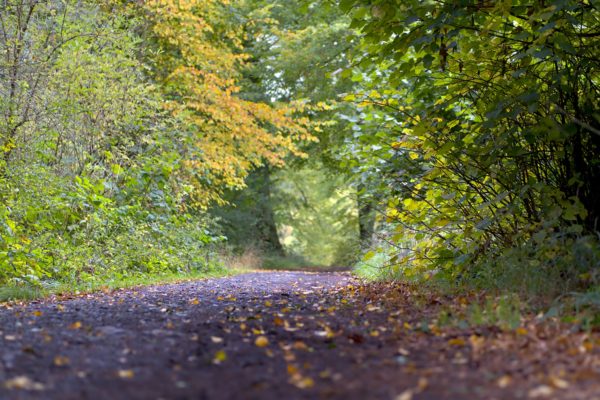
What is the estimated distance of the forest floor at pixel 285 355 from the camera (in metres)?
2.57

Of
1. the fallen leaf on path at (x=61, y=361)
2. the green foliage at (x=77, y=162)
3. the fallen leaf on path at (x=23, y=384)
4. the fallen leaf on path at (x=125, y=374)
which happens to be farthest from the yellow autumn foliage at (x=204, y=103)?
the fallen leaf on path at (x=23, y=384)

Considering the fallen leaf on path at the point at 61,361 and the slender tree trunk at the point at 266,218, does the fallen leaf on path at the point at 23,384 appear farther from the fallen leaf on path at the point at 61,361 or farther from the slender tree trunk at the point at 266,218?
the slender tree trunk at the point at 266,218

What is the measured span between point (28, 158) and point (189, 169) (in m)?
5.13

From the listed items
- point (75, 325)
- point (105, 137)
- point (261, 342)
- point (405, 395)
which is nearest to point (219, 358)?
point (261, 342)

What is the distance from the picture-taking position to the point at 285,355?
3371 millimetres

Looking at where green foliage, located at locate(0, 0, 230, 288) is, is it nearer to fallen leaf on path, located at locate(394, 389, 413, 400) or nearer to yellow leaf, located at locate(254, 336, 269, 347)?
yellow leaf, located at locate(254, 336, 269, 347)

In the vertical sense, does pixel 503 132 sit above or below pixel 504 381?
above

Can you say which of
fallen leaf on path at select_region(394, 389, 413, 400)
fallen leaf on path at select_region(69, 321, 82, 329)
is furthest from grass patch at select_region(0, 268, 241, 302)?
fallen leaf on path at select_region(394, 389, 413, 400)

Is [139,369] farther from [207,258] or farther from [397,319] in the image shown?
[207,258]

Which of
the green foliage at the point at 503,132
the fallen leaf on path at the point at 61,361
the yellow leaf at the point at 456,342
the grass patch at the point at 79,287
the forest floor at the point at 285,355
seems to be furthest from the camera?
the grass patch at the point at 79,287

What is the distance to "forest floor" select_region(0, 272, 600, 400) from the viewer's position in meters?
2.57

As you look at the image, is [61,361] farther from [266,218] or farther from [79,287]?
[266,218]

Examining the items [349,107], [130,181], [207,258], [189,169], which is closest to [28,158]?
[130,181]

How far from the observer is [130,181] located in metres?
11.3
